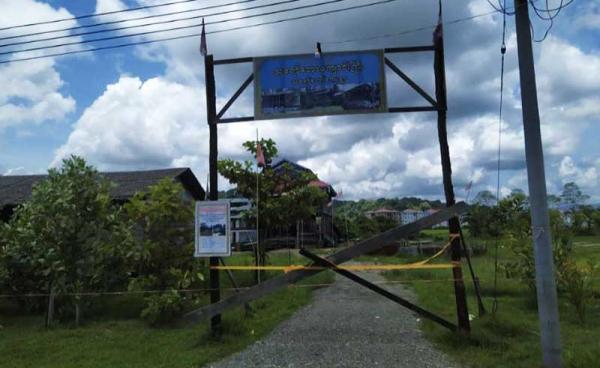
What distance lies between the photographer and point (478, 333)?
26.7 feet

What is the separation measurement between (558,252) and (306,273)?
218 inches

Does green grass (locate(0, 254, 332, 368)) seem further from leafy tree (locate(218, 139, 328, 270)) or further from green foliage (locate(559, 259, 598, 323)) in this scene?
green foliage (locate(559, 259, 598, 323))

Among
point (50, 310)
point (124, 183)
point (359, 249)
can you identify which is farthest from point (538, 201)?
point (124, 183)

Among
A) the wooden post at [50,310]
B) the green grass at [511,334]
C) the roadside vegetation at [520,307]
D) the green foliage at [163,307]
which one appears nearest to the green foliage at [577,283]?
the roadside vegetation at [520,307]

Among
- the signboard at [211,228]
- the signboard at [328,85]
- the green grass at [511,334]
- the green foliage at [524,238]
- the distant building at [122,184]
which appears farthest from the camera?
the distant building at [122,184]

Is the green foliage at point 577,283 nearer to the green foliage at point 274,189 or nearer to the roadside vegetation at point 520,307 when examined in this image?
the roadside vegetation at point 520,307

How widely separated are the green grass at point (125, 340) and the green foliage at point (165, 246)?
87 centimetres

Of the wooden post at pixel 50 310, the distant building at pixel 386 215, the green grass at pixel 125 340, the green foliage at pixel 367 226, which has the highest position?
the distant building at pixel 386 215

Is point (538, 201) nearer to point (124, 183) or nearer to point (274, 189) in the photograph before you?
point (274, 189)

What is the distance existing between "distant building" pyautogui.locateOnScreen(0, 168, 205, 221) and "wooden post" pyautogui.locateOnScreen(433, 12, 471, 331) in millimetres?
11111

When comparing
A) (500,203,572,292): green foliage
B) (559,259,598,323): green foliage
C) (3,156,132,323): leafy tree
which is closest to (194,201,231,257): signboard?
(3,156,132,323): leafy tree

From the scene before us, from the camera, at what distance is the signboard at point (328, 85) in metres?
8.47

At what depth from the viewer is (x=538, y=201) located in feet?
21.7

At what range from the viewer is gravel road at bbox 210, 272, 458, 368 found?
23.7 feet
